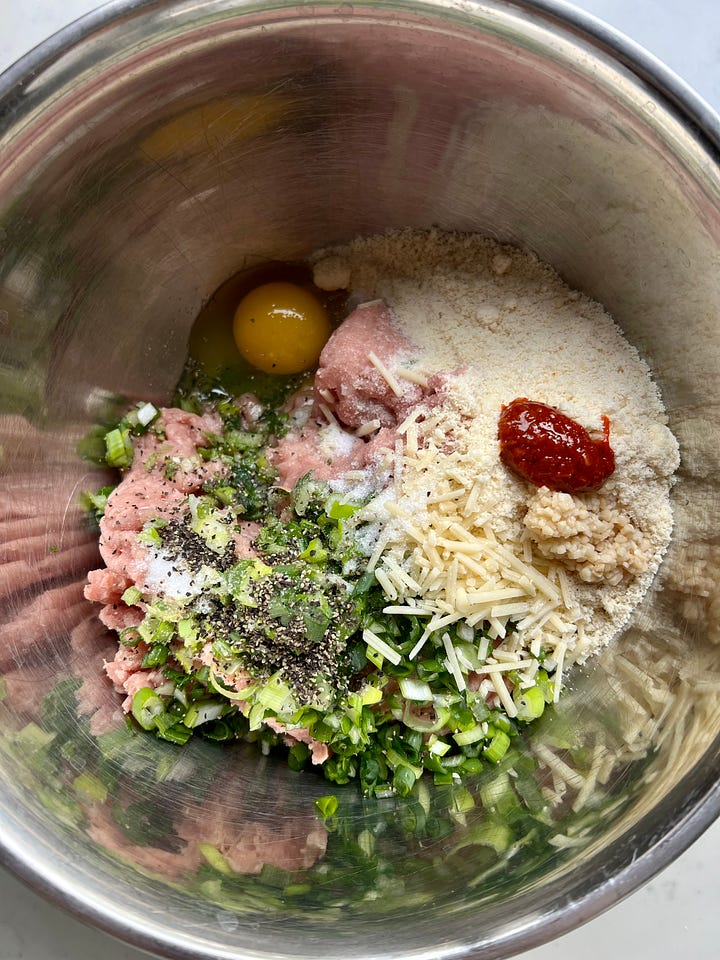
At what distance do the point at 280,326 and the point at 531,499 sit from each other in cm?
105

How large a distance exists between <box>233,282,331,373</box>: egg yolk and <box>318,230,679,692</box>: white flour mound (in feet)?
1.45

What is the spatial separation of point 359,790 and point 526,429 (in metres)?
1.20

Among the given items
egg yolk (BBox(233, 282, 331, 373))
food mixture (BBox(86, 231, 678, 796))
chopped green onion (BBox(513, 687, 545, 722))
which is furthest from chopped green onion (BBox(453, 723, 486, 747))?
egg yolk (BBox(233, 282, 331, 373))

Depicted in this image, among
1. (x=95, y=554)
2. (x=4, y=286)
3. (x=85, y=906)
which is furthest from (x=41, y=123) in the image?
(x=85, y=906)

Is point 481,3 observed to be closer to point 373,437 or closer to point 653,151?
point 653,151

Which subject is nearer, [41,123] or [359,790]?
[41,123]

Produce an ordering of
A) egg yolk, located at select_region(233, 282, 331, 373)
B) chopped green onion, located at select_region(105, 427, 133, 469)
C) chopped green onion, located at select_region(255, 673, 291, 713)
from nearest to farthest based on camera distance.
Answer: chopped green onion, located at select_region(255, 673, 291, 713), chopped green onion, located at select_region(105, 427, 133, 469), egg yolk, located at select_region(233, 282, 331, 373)

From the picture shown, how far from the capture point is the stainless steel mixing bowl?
6.23 feet

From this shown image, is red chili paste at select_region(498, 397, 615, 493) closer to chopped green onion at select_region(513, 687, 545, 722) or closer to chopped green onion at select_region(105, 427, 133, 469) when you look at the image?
chopped green onion at select_region(513, 687, 545, 722)

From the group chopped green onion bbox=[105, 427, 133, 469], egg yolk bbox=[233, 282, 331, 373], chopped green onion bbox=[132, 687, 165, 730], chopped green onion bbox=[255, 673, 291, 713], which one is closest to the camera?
chopped green onion bbox=[255, 673, 291, 713]

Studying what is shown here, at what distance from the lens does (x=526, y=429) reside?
2199 mm

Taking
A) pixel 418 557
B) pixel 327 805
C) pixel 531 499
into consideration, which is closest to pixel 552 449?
pixel 531 499

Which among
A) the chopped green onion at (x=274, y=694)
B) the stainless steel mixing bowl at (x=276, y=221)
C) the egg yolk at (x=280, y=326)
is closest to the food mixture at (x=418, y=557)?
the chopped green onion at (x=274, y=694)

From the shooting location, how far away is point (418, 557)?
2.23 meters
